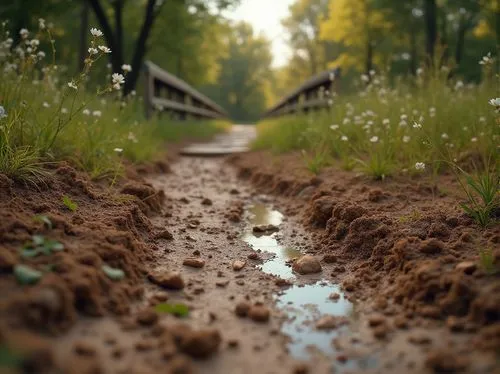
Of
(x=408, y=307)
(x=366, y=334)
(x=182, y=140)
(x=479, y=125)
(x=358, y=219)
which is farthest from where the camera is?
(x=182, y=140)

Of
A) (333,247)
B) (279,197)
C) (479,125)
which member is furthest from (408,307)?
(479,125)

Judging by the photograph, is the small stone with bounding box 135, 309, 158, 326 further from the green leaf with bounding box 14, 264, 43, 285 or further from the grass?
the grass

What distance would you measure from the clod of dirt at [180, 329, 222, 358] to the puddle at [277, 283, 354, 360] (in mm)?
297

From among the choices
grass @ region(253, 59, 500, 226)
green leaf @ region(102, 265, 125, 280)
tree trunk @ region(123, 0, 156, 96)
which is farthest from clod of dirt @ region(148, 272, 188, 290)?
tree trunk @ region(123, 0, 156, 96)

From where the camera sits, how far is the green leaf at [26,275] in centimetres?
156

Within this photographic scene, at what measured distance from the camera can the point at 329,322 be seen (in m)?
1.76

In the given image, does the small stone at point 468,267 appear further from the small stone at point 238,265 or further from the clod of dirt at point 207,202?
the clod of dirt at point 207,202

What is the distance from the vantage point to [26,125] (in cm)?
312

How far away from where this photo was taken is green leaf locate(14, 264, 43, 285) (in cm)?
156

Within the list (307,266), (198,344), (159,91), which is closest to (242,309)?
(198,344)

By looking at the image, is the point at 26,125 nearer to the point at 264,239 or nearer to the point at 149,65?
the point at 264,239

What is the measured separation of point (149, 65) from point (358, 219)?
5.81 m

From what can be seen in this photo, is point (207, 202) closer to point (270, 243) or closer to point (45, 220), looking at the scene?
point (270, 243)

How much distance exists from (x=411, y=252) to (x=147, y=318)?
1.27 metres
